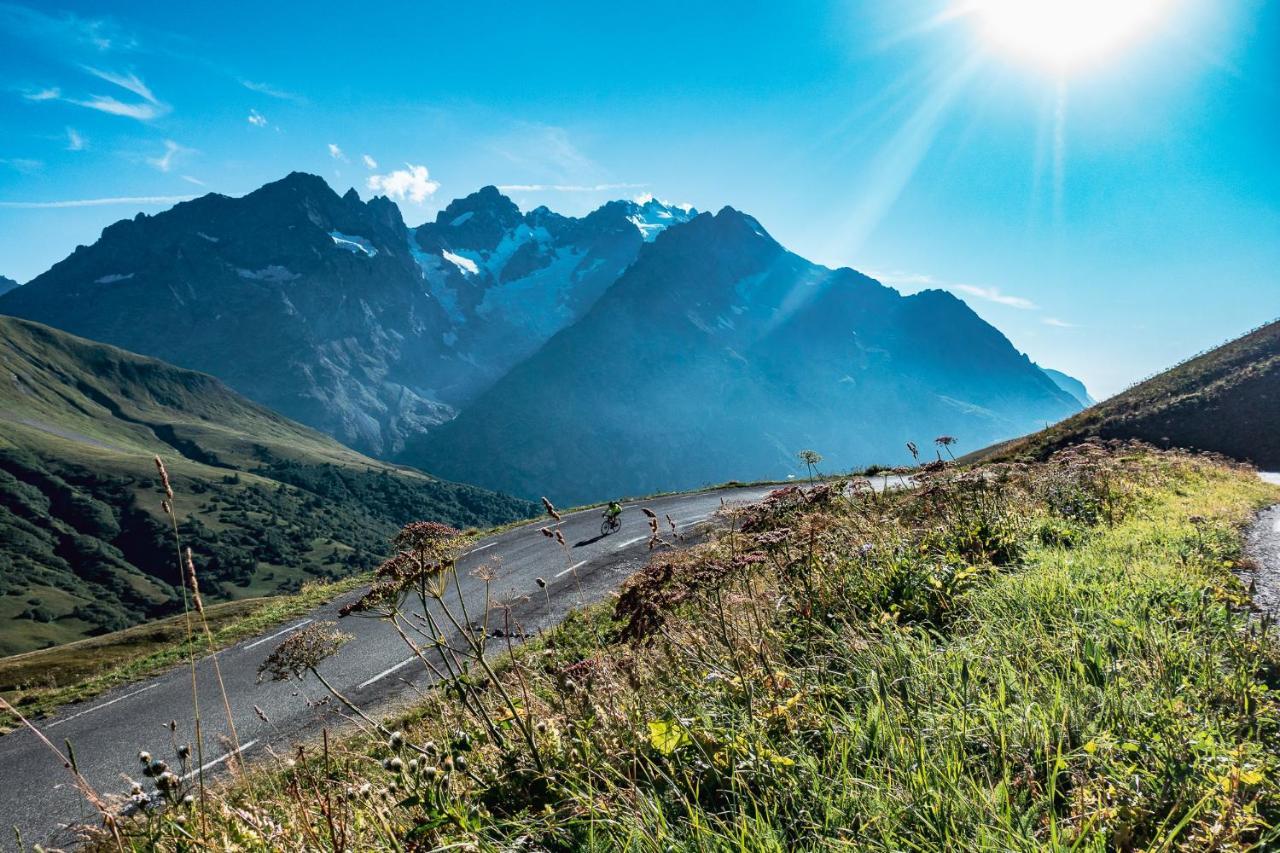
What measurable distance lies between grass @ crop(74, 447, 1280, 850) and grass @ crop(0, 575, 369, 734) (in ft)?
38.0

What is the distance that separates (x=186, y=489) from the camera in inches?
7623

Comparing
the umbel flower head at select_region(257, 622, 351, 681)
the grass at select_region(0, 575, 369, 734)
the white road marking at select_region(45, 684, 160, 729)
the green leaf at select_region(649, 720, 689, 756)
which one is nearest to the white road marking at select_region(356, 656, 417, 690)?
the grass at select_region(0, 575, 369, 734)

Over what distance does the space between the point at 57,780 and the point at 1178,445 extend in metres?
46.5

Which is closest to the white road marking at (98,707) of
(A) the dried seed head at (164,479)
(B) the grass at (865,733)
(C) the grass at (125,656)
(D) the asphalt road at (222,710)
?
(D) the asphalt road at (222,710)

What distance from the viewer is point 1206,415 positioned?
118ft

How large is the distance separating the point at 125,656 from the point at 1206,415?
51.4 m

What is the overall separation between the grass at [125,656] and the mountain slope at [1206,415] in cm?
3168

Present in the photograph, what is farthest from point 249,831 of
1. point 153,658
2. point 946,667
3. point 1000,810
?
point 153,658

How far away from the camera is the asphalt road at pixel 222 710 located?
9188 mm

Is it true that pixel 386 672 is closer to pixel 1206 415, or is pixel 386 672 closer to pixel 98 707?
pixel 98 707

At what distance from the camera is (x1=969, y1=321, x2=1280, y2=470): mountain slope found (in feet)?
109

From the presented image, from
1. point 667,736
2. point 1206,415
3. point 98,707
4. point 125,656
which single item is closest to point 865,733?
point 667,736

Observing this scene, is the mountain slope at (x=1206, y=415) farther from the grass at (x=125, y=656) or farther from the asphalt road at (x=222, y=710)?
the grass at (x=125, y=656)

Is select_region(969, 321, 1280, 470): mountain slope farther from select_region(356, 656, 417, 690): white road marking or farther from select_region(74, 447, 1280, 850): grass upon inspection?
select_region(74, 447, 1280, 850): grass
